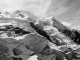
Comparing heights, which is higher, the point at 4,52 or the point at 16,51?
the point at 4,52

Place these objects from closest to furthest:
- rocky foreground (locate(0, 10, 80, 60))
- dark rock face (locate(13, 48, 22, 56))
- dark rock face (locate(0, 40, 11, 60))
→ dark rock face (locate(0, 40, 11, 60))
rocky foreground (locate(0, 10, 80, 60))
dark rock face (locate(13, 48, 22, 56))

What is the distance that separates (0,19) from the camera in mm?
26562

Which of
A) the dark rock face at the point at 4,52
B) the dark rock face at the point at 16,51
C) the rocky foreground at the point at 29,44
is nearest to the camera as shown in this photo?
the dark rock face at the point at 4,52

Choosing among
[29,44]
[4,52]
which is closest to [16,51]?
[4,52]

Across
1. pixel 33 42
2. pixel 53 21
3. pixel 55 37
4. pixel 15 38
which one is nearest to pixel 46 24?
pixel 53 21

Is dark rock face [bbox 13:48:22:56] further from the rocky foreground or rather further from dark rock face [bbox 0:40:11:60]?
dark rock face [bbox 0:40:11:60]

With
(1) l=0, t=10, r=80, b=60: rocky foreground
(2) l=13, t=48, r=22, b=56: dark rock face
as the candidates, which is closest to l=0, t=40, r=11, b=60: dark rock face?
(1) l=0, t=10, r=80, b=60: rocky foreground

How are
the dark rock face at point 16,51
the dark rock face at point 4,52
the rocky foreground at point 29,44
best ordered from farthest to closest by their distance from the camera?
the dark rock face at point 16,51, the rocky foreground at point 29,44, the dark rock face at point 4,52

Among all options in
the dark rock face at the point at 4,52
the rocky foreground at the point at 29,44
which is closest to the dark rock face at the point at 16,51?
the rocky foreground at the point at 29,44

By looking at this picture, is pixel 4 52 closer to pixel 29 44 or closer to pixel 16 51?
pixel 16 51

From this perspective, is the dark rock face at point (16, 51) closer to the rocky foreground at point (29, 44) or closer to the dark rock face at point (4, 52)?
the rocky foreground at point (29, 44)

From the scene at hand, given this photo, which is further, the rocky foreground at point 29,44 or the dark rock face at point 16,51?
the dark rock face at point 16,51

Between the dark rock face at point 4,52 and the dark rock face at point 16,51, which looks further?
the dark rock face at point 16,51

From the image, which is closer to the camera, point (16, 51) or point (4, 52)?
point (4, 52)
